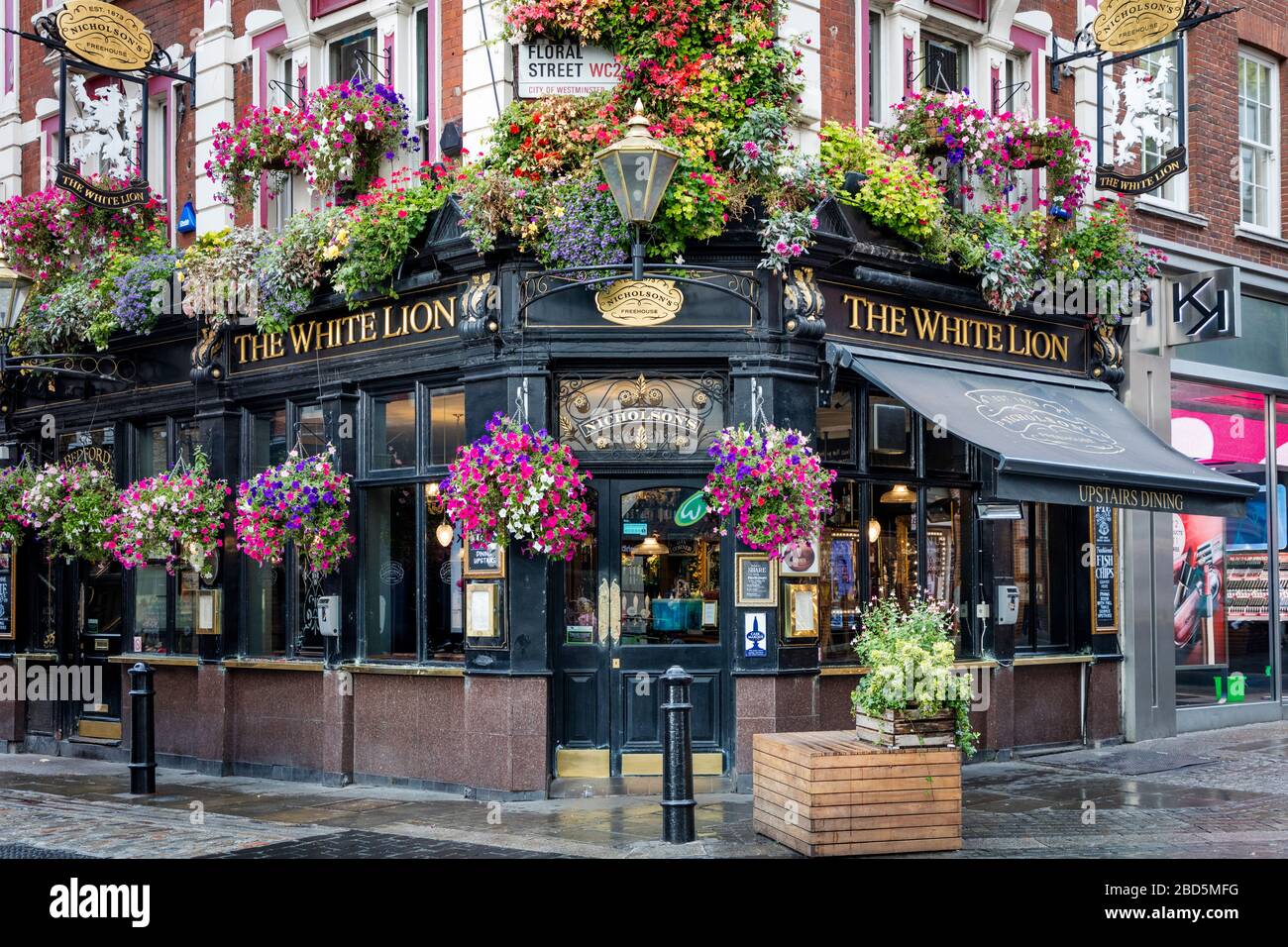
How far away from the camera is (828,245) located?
1208 cm

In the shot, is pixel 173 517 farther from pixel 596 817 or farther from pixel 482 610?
pixel 596 817

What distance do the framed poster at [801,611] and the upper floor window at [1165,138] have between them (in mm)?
6891

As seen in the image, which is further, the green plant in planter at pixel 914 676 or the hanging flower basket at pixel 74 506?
the hanging flower basket at pixel 74 506

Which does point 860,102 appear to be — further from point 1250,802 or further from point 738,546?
point 1250,802

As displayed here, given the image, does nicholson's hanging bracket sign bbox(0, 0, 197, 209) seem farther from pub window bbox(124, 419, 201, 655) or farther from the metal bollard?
the metal bollard

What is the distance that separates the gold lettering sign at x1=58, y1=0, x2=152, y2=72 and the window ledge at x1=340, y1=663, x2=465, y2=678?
6828 mm

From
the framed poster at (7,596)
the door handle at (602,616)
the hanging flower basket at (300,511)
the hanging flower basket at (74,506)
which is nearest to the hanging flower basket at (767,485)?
the door handle at (602,616)

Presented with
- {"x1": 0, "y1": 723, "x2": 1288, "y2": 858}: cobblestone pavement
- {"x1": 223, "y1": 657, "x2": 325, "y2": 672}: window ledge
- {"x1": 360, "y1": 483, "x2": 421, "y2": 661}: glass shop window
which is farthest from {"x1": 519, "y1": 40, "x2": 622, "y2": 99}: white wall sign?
{"x1": 0, "y1": 723, "x2": 1288, "y2": 858}: cobblestone pavement

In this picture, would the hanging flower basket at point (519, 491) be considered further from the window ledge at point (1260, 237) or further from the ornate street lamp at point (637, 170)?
the window ledge at point (1260, 237)

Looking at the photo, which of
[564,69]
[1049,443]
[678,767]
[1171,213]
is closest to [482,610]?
[678,767]

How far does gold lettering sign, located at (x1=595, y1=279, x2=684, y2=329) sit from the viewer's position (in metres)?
11.9

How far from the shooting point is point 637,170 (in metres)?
10.8

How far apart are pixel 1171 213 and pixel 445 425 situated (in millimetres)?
8483

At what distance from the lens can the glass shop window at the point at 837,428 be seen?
498 inches
